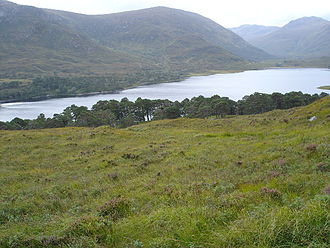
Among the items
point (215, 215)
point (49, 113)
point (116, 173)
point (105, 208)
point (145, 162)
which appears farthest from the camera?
point (49, 113)

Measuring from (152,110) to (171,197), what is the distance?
11026 cm

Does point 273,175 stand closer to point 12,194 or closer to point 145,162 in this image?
point 145,162

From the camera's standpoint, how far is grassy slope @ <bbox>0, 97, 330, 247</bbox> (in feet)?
22.2

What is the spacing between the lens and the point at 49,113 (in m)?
150

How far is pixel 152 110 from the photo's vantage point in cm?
12194

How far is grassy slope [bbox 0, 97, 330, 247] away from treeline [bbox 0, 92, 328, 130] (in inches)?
2606

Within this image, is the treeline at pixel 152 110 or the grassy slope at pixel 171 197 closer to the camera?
the grassy slope at pixel 171 197

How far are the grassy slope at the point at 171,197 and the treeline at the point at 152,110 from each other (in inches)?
2606

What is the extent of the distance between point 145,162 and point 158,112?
84668 mm

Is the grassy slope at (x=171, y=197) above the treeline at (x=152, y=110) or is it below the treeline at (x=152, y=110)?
above

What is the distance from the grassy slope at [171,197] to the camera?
22.2 ft

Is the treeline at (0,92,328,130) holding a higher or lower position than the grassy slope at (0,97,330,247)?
lower

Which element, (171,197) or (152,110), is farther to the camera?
(152,110)

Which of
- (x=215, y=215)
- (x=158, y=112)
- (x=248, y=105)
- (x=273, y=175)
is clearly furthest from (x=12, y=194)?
(x=248, y=105)
